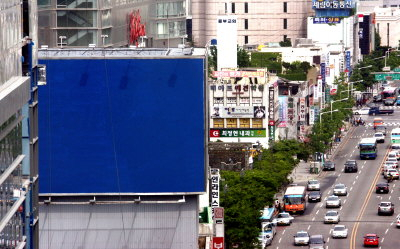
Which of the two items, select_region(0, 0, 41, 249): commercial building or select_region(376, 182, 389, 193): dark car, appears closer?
select_region(0, 0, 41, 249): commercial building

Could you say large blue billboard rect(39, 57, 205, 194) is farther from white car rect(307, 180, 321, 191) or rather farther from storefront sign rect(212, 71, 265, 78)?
storefront sign rect(212, 71, 265, 78)

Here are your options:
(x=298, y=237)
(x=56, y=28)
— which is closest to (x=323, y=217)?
(x=298, y=237)

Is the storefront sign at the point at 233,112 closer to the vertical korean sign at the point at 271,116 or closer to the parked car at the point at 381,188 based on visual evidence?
the vertical korean sign at the point at 271,116

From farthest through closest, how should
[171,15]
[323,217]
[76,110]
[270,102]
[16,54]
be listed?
[270,102]
[323,217]
[171,15]
[76,110]
[16,54]

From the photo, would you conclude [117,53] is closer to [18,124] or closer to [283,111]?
[18,124]

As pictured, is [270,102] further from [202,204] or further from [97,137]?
[97,137]

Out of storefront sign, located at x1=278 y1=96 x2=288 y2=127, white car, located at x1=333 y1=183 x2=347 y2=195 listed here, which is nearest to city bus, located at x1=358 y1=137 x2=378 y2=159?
storefront sign, located at x1=278 y1=96 x2=288 y2=127
